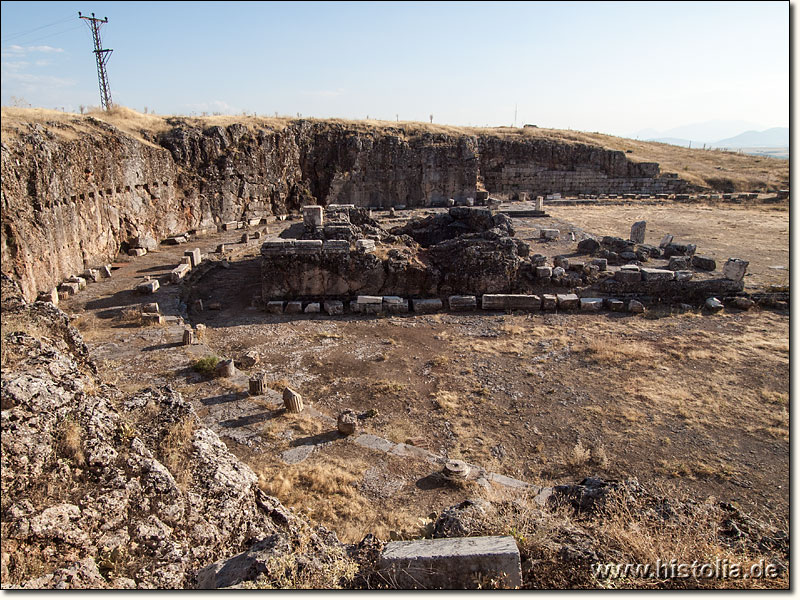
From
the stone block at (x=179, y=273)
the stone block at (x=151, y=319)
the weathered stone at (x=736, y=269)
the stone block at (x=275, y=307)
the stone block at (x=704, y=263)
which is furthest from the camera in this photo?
the stone block at (x=704, y=263)

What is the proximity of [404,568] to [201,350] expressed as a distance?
8.25 metres

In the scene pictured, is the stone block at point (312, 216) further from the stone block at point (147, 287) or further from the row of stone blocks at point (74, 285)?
the row of stone blocks at point (74, 285)

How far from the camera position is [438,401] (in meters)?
8.96

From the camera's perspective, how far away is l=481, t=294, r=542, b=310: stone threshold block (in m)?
13.8

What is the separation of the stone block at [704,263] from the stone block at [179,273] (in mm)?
17651

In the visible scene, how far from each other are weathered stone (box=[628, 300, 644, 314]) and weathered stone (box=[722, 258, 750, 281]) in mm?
3431

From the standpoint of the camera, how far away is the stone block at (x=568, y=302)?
1384 cm

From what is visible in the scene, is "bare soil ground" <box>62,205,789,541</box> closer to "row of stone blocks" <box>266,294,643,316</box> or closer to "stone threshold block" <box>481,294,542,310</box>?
"row of stone blocks" <box>266,294,643,316</box>

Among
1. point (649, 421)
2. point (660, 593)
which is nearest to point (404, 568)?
point (660, 593)

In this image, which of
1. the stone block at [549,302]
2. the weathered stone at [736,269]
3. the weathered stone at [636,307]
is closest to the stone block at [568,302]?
the stone block at [549,302]

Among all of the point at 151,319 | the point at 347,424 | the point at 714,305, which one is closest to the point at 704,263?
the point at 714,305

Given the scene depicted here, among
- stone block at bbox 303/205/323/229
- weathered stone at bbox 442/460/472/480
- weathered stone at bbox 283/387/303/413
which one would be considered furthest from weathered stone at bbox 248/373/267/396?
stone block at bbox 303/205/323/229

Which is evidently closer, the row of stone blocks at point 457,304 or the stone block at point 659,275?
the row of stone blocks at point 457,304

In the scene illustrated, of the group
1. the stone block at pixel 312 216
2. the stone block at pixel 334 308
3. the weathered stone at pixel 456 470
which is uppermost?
the stone block at pixel 312 216
